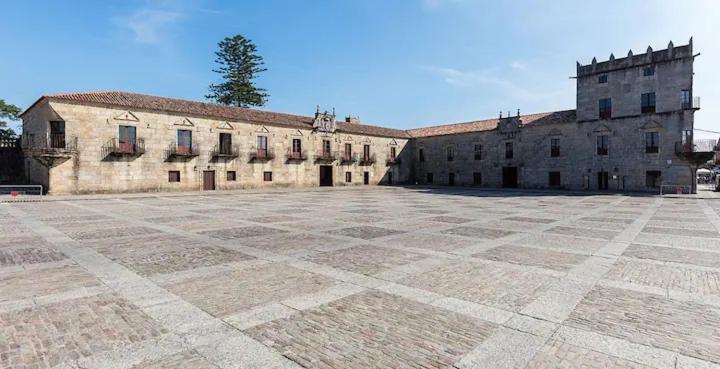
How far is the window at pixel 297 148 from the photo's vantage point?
35.6m

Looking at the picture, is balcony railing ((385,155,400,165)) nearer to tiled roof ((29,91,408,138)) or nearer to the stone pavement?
tiled roof ((29,91,408,138))

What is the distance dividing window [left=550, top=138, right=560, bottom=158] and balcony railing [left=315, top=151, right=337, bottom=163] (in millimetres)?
21545

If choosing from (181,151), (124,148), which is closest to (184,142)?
(181,151)

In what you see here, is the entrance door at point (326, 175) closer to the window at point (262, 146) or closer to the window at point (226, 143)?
the window at point (262, 146)

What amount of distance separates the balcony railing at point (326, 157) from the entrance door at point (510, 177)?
59.8 ft

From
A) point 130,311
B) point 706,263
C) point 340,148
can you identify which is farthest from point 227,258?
point 340,148

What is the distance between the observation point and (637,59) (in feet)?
98.9

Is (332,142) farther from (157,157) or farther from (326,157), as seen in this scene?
(157,157)

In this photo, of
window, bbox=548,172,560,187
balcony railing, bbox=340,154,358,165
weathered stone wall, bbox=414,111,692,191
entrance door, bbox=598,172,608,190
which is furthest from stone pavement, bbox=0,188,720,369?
balcony railing, bbox=340,154,358,165

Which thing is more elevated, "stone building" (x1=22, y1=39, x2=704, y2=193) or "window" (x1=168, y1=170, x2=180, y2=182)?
"stone building" (x1=22, y1=39, x2=704, y2=193)

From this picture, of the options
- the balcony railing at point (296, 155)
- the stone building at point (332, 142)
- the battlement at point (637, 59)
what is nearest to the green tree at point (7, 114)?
the stone building at point (332, 142)

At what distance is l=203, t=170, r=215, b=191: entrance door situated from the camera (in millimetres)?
29922

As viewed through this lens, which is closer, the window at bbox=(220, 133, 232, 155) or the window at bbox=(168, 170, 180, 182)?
the window at bbox=(168, 170, 180, 182)

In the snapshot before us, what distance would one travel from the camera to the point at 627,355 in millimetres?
3379
